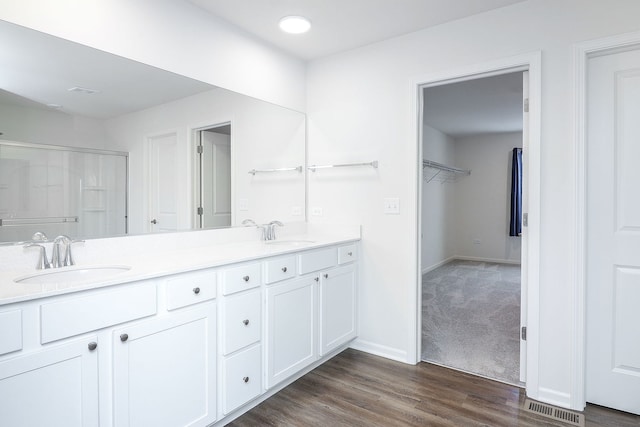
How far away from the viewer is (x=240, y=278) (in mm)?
1887

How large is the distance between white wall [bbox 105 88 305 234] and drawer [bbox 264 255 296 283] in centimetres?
→ 61

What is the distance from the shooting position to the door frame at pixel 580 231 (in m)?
1.99

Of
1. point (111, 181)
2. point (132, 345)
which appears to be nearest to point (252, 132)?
point (111, 181)

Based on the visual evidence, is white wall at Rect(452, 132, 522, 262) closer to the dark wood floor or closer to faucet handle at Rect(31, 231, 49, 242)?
the dark wood floor

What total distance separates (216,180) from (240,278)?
884 millimetres

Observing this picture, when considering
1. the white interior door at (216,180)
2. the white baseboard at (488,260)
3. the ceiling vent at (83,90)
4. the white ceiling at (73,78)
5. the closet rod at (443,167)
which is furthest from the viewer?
the white baseboard at (488,260)

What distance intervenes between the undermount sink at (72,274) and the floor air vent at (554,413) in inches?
88.0

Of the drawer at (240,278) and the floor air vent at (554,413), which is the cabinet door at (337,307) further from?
the floor air vent at (554,413)

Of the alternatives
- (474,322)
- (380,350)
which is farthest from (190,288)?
(474,322)

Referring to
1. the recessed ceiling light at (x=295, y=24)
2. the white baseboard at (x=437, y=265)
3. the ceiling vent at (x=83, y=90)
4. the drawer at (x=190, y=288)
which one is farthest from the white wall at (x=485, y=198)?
the ceiling vent at (x=83, y=90)

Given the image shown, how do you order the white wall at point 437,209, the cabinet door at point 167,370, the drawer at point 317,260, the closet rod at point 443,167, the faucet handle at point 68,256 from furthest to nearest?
1. the white wall at point 437,209
2. the closet rod at point 443,167
3. the drawer at point 317,260
4. the faucet handle at point 68,256
5. the cabinet door at point 167,370

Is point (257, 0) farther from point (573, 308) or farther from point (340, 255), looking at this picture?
point (573, 308)

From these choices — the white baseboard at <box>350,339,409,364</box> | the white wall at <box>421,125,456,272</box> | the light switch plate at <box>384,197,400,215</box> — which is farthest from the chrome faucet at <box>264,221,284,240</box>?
the white wall at <box>421,125,456,272</box>

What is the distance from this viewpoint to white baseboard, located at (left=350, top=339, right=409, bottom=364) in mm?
2668
